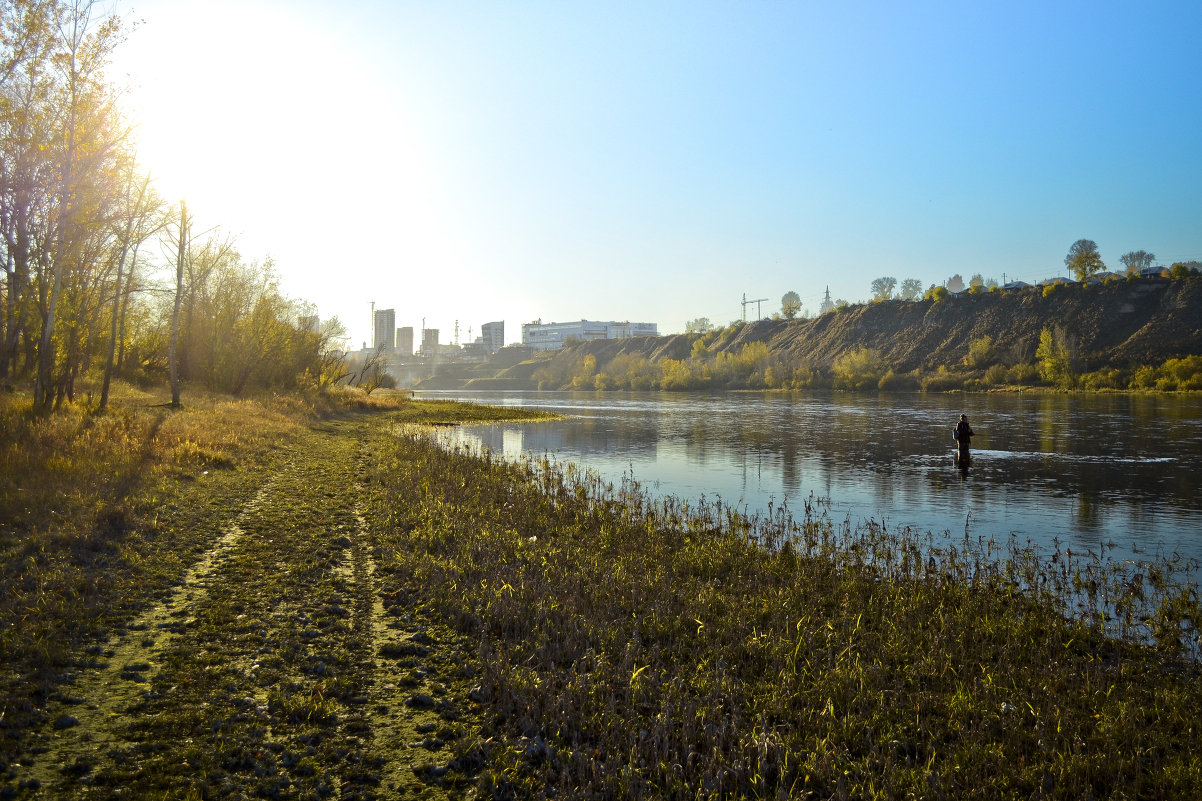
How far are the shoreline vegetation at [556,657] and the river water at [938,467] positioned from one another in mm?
3499

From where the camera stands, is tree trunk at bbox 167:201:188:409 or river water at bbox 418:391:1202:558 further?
tree trunk at bbox 167:201:188:409

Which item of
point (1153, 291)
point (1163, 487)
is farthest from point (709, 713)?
point (1153, 291)

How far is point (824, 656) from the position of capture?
8.20 m

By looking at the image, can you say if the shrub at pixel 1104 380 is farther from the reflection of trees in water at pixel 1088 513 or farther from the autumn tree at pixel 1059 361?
the reflection of trees in water at pixel 1088 513

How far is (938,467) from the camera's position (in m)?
28.5

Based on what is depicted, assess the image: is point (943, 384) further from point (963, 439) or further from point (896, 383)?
point (963, 439)

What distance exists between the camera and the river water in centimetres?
1800

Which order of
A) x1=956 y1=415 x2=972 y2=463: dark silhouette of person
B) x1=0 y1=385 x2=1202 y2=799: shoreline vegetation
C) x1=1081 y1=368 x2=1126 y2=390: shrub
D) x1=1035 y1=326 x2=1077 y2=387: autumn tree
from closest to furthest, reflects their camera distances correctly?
1. x1=0 y1=385 x2=1202 y2=799: shoreline vegetation
2. x1=956 y1=415 x2=972 y2=463: dark silhouette of person
3. x1=1081 y1=368 x2=1126 y2=390: shrub
4. x1=1035 y1=326 x2=1077 y2=387: autumn tree

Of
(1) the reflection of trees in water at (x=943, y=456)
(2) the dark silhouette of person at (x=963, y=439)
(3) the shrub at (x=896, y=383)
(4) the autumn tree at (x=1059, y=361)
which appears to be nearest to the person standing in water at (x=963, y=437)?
(2) the dark silhouette of person at (x=963, y=439)

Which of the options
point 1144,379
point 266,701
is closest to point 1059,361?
point 1144,379

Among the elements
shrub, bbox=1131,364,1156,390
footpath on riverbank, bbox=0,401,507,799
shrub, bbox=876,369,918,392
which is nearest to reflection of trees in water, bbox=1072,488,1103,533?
footpath on riverbank, bbox=0,401,507,799

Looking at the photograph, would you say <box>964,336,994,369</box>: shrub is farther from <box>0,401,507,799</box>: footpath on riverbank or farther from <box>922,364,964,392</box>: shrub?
<box>0,401,507,799</box>: footpath on riverbank

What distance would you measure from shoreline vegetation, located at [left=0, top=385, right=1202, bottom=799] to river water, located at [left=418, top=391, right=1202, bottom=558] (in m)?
3.50

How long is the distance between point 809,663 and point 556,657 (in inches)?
111
